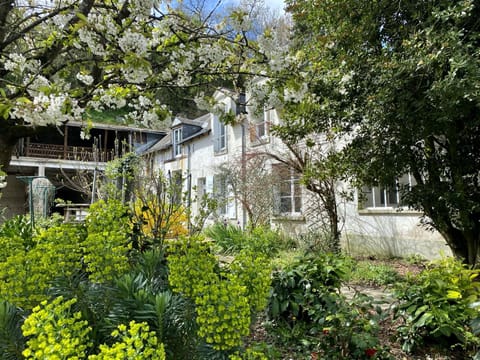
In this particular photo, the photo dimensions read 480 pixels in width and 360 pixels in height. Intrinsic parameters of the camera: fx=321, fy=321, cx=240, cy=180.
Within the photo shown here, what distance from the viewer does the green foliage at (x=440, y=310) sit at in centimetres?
271

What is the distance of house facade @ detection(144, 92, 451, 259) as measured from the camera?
23.6 feet

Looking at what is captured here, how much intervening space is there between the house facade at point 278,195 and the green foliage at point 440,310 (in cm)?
233

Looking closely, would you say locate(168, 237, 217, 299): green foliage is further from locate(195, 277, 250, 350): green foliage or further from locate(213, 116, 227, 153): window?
locate(213, 116, 227, 153): window

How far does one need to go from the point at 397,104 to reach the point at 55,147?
20.1 metres

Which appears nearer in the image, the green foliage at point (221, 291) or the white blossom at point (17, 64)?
the green foliage at point (221, 291)

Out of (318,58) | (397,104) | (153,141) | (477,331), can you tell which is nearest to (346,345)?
(477,331)

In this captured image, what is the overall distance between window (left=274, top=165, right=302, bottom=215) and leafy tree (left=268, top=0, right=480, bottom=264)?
438cm

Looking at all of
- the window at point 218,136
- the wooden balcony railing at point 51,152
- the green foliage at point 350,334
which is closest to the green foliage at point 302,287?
the green foliage at point 350,334

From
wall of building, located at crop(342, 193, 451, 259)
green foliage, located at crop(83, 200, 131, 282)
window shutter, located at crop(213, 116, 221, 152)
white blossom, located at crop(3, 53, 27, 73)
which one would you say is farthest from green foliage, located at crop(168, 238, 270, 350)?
window shutter, located at crop(213, 116, 221, 152)

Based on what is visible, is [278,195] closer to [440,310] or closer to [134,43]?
[440,310]

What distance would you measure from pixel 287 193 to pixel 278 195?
308 mm

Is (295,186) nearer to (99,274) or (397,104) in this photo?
(397,104)

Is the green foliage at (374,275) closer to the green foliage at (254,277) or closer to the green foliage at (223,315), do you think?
the green foliage at (254,277)

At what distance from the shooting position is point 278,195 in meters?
10.8
